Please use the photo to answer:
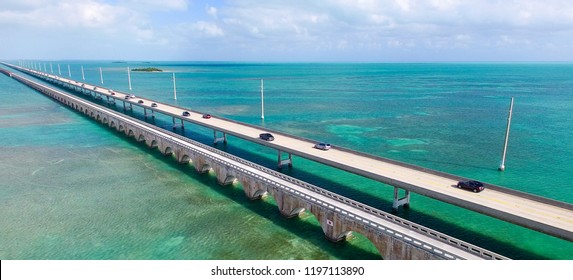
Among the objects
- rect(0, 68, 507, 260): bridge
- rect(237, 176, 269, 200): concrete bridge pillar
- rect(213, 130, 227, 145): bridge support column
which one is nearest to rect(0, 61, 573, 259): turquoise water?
rect(237, 176, 269, 200): concrete bridge pillar

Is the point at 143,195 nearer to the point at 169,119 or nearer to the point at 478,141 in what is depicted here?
the point at 169,119

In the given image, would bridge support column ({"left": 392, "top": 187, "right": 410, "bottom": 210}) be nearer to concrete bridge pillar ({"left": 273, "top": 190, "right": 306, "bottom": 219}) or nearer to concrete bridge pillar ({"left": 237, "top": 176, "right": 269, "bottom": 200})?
concrete bridge pillar ({"left": 273, "top": 190, "right": 306, "bottom": 219})

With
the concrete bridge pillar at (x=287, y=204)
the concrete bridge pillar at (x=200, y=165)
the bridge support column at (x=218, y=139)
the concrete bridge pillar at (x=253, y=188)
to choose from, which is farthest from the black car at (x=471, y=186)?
the bridge support column at (x=218, y=139)

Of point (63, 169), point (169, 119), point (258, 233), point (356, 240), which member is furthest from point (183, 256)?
point (169, 119)

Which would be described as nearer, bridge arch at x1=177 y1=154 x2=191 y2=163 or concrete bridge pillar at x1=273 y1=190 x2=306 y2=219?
concrete bridge pillar at x1=273 y1=190 x2=306 y2=219

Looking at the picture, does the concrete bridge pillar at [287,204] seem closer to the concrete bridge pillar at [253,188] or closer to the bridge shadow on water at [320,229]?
the bridge shadow on water at [320,229]

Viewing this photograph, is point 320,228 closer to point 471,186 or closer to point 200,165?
point 471,186
